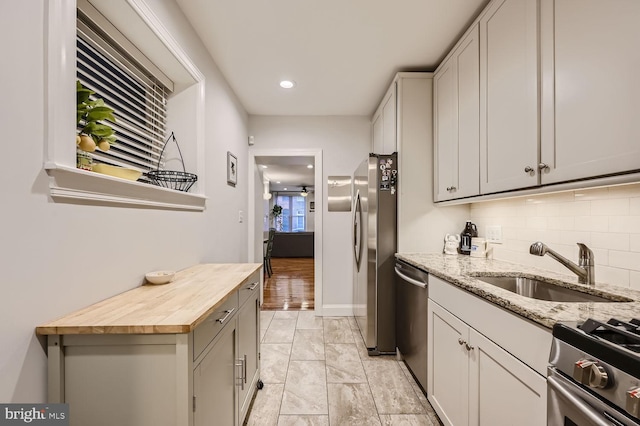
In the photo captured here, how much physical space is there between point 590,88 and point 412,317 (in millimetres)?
1637

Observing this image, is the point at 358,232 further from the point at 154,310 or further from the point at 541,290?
the point at 154,310

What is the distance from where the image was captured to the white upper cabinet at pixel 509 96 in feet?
4.27

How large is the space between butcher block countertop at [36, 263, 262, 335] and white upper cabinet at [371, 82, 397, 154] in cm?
190

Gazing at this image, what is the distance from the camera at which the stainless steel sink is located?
1240 millimetres

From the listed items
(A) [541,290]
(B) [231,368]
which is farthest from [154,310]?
(A) [541,290]

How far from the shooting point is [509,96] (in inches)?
57.6

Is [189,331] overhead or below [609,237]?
below

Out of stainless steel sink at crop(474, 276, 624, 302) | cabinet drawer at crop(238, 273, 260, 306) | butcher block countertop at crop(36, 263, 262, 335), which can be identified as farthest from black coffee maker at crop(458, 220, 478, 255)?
butcher block countertop at crop(36, 263, 262, 335)

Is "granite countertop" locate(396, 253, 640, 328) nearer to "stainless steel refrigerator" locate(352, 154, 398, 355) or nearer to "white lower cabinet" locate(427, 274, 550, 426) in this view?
"white lower cabinet" locate(427, 274, 550, 426)

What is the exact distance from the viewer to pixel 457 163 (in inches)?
79.5

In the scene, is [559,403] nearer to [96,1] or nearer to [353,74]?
[96,1]

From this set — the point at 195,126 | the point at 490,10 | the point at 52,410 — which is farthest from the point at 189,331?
the point at 490,10

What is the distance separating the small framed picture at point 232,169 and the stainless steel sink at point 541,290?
87.0 inches

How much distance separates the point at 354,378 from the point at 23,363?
192 centimetres
